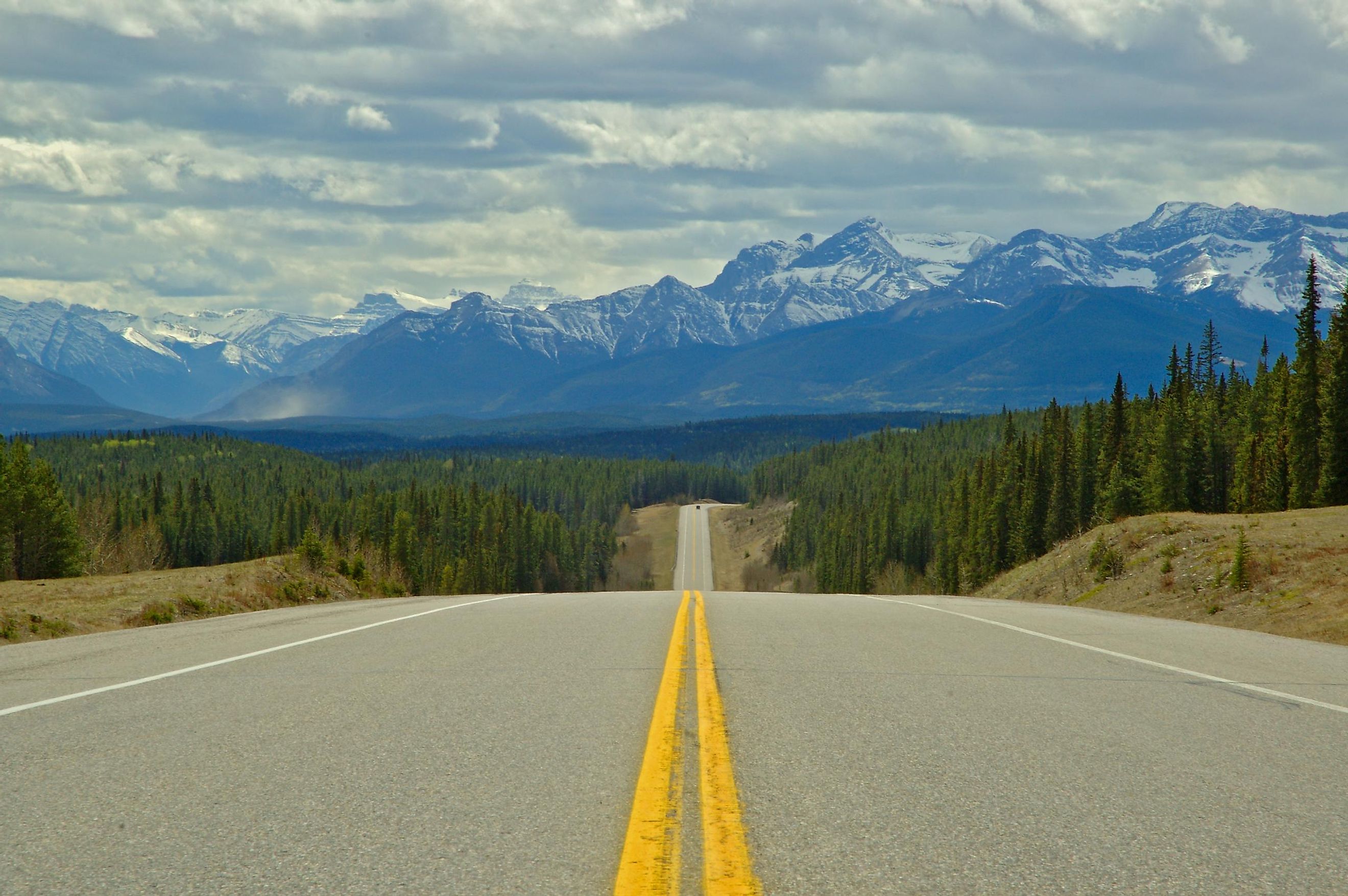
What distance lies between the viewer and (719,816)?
5203 mm

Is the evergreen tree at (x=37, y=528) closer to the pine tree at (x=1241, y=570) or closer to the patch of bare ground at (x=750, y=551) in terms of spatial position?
the pine tree at (x=1241, y=570)

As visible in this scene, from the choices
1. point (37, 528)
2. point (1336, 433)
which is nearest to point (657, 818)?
point (1336, 433)

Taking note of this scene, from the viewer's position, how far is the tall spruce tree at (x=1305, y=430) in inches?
2260

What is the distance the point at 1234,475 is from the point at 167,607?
228 ft

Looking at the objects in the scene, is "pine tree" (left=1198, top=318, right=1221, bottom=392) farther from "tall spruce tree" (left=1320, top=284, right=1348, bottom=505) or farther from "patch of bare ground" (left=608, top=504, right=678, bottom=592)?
"patch of bare ground" (left=608, top=504, right=678, bottom=592)

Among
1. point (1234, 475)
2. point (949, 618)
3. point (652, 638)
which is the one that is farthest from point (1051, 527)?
point (652, 638)

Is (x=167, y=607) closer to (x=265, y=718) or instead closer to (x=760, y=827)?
(x=265, y=718)

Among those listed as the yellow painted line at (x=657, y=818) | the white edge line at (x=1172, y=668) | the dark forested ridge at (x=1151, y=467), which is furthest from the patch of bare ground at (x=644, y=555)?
the yellow painted line at (x=657, y=818)

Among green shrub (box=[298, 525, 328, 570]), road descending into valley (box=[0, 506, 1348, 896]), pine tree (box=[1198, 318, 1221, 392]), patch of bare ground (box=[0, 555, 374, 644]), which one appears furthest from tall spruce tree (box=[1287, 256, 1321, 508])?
road descending into valley (box=[0, 506, 1348, 896])

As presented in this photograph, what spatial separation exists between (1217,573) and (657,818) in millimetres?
20428

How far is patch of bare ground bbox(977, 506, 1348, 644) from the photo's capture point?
728 inches

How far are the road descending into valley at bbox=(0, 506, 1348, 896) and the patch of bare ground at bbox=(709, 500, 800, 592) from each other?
105 metres

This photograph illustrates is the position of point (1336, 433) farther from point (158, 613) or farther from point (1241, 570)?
point (158, 613)

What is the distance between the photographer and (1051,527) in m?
73.0
